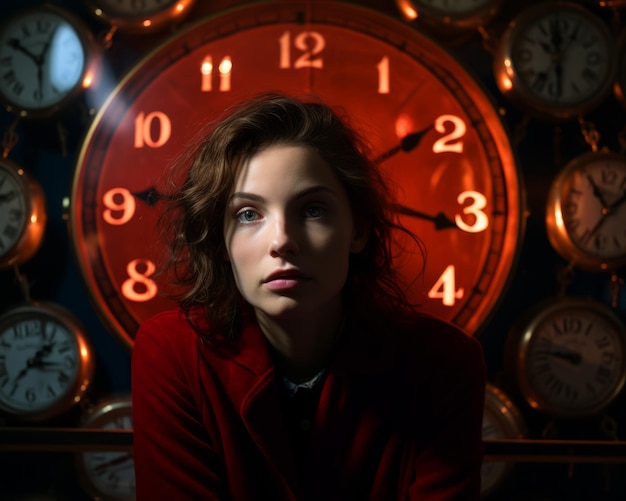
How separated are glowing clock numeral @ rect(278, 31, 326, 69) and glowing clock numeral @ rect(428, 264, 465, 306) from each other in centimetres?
54

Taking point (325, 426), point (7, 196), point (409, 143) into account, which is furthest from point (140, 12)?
point (325, 426)

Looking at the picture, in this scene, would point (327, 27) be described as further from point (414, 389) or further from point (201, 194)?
point (414, 389)

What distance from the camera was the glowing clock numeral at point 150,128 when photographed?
168 cm

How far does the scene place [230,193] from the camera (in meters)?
0.92

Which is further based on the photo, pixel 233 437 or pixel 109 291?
pixel 109 291

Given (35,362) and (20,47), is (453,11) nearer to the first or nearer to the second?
(20,47)

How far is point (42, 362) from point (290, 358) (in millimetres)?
879

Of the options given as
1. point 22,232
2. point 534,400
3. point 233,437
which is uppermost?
point 22,232

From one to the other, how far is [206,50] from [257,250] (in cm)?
95

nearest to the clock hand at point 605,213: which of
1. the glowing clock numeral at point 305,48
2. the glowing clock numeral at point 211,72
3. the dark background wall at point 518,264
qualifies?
the dark background wall at point 518,264

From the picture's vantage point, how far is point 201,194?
956mm

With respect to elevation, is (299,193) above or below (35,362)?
above

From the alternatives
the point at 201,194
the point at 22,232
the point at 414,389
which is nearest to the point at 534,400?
the point at 414,389

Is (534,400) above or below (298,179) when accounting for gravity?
below
